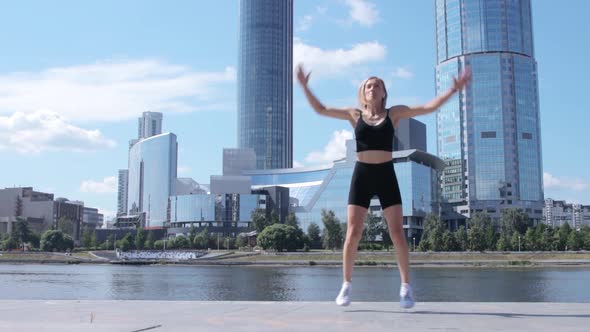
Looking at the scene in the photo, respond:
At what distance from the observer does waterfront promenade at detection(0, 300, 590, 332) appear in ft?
22.2

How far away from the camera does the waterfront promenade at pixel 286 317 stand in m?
6.77

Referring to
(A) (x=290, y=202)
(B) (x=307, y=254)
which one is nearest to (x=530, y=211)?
(A) (x=290, y=202)

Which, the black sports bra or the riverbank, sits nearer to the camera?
the black sports bra

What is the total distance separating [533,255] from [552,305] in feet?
357

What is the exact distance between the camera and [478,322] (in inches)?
285

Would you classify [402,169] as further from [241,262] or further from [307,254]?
[241,262]

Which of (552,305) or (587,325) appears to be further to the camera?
(552,305)

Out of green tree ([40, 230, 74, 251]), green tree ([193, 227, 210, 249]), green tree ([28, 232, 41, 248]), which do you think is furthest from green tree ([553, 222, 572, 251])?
green tree ([28, 232, 41, 248])

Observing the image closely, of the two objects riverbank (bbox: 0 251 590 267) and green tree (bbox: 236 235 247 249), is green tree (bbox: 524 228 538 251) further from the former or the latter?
green tree (bbox: 236 235 247 249)

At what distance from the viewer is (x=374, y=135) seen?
27.7 ft

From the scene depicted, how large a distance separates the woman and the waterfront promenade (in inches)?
27.2

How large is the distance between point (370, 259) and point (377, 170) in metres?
106

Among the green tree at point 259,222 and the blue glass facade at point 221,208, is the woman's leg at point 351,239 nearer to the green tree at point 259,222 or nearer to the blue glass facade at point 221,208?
the green tree at point 259,222

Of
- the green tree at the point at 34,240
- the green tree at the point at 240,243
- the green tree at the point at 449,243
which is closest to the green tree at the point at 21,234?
the green tree at the point at 34,240
